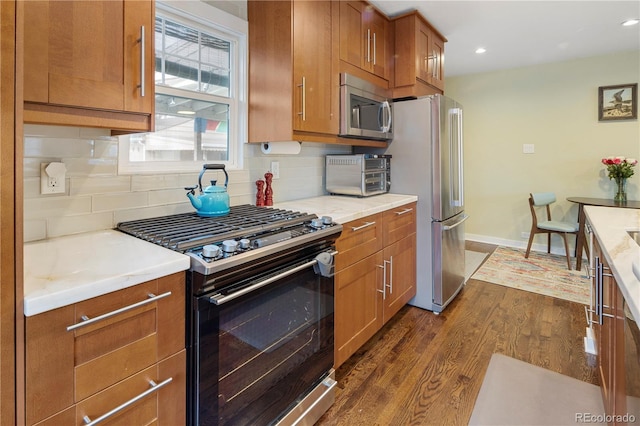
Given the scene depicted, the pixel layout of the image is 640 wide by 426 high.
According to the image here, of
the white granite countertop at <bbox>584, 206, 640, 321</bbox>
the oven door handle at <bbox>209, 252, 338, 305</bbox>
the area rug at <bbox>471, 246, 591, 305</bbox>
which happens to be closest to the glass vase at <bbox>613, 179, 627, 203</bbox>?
the area rug at <bbox>471, 246, 591, 305</bbox>

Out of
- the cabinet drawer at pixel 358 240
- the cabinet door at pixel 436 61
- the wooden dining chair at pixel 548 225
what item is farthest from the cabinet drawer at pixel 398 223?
the wooden dining chair at pixel 548 225

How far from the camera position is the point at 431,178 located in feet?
8.95

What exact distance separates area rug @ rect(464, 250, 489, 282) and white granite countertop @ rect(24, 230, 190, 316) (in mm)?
3227

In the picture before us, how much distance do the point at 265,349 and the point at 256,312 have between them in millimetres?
176

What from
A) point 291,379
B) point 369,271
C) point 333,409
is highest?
point 369,271

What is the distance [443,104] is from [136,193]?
2.25 m

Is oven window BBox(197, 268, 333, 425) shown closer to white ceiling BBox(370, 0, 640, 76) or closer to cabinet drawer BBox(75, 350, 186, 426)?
cabinet drawer BBox(75, 350, 186, 426)

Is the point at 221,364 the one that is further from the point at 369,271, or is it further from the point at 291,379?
the point at 369,271

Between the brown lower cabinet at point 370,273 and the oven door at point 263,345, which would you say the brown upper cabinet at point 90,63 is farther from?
the brown lower cabinet at point 370,273

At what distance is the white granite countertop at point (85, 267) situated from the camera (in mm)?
840

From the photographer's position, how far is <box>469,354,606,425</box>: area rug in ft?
5.44

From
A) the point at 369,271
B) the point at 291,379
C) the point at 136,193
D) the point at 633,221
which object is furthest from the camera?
the point at 369,271

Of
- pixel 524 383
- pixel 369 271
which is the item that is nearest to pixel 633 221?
pixel 524 383

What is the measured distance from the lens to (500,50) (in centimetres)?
392
